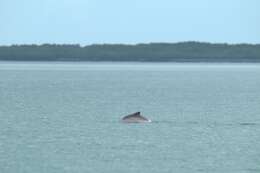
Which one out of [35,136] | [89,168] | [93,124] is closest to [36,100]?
[93,124]

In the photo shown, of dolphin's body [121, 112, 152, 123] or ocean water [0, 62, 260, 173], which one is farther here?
dolphin's body [121, 112, 152, 123]

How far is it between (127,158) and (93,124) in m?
13.9

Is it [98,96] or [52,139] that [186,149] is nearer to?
[52,139]

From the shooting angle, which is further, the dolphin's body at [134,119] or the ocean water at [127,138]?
the dolphin's body at [134,119]

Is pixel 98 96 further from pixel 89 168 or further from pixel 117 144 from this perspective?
pixel 89 168

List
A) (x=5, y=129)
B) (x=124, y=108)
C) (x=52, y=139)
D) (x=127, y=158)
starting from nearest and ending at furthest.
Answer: (x=127, y=158), (x=52, y=139), (x=5, y=129), (x=124, y=108)

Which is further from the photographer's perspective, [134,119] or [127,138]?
[134,119]

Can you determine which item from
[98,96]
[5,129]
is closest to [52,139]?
[5,129]

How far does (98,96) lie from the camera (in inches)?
3455

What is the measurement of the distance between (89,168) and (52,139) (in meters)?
9.07

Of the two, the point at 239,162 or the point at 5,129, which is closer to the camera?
the point at 239,162

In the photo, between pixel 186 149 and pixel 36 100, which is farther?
pixel 36 100

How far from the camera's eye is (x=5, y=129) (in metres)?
53.2

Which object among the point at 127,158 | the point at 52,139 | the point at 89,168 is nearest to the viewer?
the point at 89,168
